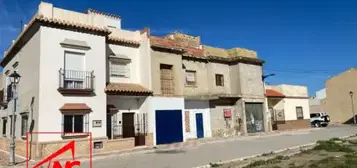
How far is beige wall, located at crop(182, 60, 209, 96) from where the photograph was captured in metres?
24.7

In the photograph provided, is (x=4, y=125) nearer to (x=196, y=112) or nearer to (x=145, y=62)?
(x=145, y=62)

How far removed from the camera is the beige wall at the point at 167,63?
21.0 metres

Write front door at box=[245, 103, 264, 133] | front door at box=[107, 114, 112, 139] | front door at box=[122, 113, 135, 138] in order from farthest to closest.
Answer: front door at box=[245, 103, 264, 133]
front door at box=[122, 113, 135, 138]
front door at box=[107, 114, 112, 139]

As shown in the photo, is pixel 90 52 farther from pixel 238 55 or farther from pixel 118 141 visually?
pixel 238 55

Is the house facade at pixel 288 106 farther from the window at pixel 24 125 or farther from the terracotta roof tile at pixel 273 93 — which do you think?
the window at pixel 24 125

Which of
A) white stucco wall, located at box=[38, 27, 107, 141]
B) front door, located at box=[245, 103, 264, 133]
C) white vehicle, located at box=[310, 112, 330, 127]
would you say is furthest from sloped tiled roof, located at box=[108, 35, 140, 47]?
white vehicle, located at box=[310, 112, 330, 127]

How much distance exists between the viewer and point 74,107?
16.7 m

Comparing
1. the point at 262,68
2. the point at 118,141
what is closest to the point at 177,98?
the point at 118,141

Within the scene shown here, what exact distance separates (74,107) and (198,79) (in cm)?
1148

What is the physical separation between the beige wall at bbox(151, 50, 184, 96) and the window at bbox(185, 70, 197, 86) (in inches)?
75.8

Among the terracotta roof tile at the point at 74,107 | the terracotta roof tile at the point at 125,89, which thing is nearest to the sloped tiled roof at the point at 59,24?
the terracotta roof tile at the point at 125,89

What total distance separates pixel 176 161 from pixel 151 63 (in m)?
9.00

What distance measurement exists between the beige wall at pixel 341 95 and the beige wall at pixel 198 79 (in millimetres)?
30656

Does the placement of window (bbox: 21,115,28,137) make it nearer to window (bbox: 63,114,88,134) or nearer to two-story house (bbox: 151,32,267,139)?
window (bbox: 63,114,88,134)
